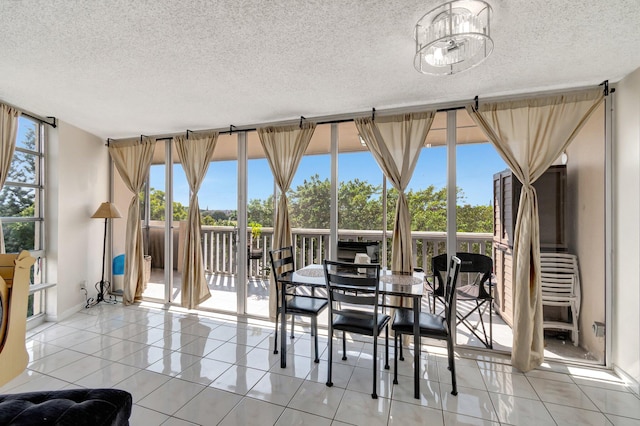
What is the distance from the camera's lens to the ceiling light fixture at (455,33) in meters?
1.54

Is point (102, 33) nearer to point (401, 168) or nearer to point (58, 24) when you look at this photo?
point (58, 24)

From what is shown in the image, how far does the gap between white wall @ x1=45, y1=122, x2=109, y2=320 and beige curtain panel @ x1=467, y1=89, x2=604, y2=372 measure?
16.5 feet

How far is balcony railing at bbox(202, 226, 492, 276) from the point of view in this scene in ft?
10.4

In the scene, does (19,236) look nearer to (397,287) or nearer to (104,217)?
(104,217)

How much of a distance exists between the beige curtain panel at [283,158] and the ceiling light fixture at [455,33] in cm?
169

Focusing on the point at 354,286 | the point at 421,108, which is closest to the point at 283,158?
the point at 421,108

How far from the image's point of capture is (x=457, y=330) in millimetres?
2949

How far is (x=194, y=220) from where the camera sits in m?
3.78

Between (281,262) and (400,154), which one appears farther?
(400,154)

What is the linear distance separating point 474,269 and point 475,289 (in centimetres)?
24

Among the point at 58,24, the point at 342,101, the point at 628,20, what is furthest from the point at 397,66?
the point at 58,24

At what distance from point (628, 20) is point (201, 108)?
3.42 m

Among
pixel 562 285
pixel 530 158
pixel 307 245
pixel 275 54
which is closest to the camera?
pixel 275 54

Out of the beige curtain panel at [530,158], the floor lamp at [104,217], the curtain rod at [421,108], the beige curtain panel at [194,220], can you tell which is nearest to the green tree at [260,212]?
the beige curtain panel at [194,220]
